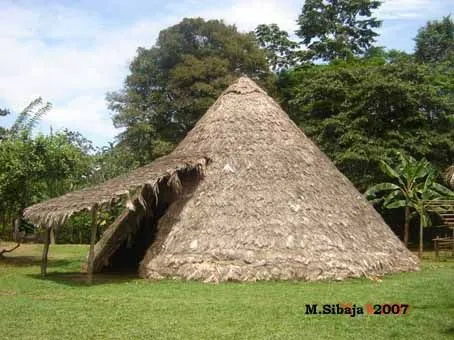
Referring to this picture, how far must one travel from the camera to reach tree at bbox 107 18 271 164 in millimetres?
29656

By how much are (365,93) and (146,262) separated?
52.9 ft

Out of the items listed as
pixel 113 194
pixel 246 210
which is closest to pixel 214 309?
pixel 113 194

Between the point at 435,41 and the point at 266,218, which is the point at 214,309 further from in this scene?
the point at 435,41

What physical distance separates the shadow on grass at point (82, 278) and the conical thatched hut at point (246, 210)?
0.48 meters

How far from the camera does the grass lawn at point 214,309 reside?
25.6 feet

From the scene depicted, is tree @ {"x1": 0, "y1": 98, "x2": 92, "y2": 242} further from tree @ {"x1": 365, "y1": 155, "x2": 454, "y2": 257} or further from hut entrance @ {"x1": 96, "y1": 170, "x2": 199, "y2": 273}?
tree @ {"x1": 365, "y1": 155, "x2": 454, "y2": 257}

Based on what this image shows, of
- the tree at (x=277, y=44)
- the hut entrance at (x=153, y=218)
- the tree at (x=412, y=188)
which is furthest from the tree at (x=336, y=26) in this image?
the hut entrance at (x=153, y=218)

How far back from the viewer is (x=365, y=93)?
26797 millimetres

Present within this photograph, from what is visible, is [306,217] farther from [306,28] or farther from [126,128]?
[306,28]

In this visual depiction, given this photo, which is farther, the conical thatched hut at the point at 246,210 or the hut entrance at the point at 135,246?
the hut entrance at the point at 135,246

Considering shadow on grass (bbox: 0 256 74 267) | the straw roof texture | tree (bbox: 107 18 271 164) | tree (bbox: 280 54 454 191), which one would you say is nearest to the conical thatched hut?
the straw roof texture

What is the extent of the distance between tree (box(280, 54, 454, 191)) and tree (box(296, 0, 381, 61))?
7977 millimetres

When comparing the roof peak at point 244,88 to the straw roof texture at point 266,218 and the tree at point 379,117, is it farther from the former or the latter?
the tree at point 379,117

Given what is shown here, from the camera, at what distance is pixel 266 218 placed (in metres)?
13.7
